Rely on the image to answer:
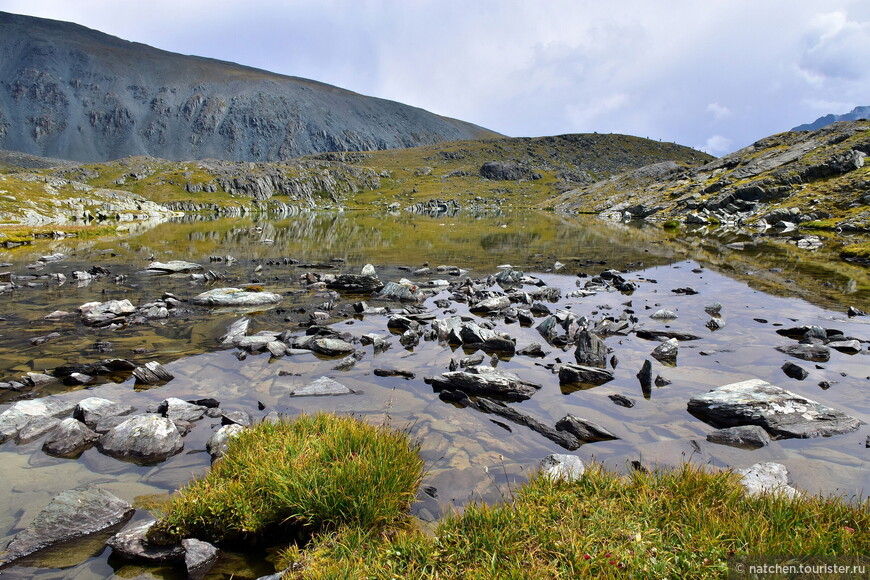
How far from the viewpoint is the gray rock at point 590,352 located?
13.2 metres

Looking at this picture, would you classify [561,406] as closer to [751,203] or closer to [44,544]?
[44,544]

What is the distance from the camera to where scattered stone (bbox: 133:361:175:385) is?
38.8 feet

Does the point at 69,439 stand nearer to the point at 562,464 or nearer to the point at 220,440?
the point at 220,440

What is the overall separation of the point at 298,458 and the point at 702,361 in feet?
41.4

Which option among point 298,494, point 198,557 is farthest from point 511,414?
point 198,557

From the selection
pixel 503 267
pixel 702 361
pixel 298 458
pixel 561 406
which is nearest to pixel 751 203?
pixel 503 267

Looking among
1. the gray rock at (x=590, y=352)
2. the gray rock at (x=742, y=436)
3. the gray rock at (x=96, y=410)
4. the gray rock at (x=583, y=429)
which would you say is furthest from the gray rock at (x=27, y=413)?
the gray rock at (x=742, y=436)

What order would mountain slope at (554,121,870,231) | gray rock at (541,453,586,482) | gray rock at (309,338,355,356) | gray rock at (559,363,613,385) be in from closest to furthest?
gray rock at (541,453,586,482), gray rock at (559,363,613,385), gray rock at (309,338,355,356), mountain slope at (554,121,870,231)

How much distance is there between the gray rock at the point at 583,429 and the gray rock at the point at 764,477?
236cm

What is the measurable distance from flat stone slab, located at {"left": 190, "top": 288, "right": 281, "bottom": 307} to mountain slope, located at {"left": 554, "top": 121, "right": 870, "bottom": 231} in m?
72.7

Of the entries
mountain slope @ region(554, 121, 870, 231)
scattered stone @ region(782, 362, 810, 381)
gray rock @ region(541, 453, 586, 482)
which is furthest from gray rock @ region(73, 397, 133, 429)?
mountain slope @ region(554, 121, 870, 231)

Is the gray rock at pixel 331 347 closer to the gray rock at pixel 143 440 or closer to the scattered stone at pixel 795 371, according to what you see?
the gray rock at pixel 143 440

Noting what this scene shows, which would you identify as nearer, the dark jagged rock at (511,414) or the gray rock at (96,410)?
the dark jagged rock at (511,414)

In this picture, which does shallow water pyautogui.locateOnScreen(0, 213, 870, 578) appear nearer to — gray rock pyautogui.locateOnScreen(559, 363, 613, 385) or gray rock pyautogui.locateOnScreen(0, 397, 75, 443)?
gray rock pyautogui.locateOnScreen(559, 363, 613, 385)
